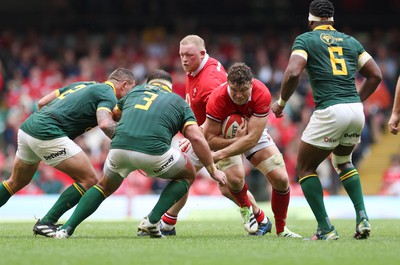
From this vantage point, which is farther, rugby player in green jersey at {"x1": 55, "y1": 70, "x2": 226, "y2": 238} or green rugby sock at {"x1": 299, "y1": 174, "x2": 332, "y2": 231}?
green rugby sock at {"x1": 299, "y1": 174, "x2": 332, "y2": 231}

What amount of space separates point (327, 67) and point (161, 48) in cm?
1698

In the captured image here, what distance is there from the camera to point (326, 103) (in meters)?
9.71

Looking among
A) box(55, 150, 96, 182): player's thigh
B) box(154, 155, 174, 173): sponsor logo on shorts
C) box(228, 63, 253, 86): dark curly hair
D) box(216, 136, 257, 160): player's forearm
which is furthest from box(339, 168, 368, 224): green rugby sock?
box(55, 150, 96, 182): player's thigh

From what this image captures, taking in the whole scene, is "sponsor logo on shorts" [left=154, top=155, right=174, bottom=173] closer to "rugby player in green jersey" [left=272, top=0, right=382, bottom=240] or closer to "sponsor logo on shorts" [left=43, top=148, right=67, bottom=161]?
"sponsor logo on shorts" [left=43, top=148, right=67, bottom=161]

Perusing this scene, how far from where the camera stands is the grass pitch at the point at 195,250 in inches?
302

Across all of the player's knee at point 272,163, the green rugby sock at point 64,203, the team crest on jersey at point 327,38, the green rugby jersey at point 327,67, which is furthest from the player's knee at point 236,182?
the team crest on jersey at point 327,38

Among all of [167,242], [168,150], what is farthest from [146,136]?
[167,242]

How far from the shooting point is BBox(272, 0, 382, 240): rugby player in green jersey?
966cm

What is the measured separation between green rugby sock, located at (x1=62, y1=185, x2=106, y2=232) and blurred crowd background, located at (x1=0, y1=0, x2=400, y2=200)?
9.98 m

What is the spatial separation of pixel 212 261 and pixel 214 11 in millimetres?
21329

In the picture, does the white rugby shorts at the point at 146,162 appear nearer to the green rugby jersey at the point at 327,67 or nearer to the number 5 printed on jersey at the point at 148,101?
the number 5 printed on jersey at the point at 148,101

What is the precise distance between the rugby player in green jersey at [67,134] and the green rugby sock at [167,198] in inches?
36.7

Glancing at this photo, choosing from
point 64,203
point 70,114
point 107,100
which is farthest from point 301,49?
point 64,203

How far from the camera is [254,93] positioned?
10438 millimetres
